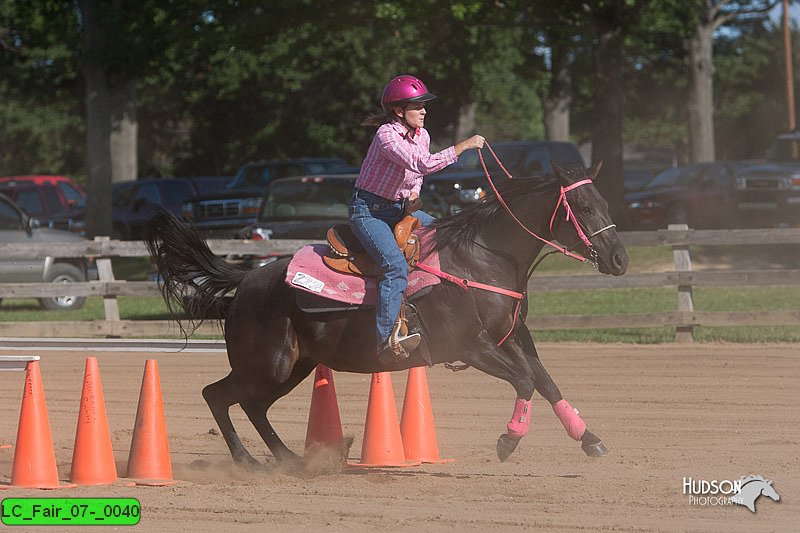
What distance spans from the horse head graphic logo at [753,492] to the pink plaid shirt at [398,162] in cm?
258

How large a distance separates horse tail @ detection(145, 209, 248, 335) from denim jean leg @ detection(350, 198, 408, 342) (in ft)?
4.29

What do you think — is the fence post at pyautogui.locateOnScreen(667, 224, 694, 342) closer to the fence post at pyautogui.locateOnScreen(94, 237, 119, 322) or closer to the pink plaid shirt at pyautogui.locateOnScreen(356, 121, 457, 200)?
the fence post at pyautogui.locateOnScreen(94, 237, 119, 322)

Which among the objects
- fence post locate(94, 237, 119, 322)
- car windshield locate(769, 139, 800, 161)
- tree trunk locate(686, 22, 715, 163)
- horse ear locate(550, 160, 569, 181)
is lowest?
fence post locate(94, 237, 119, 322)

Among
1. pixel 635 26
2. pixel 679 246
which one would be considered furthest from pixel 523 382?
pixel 635 26

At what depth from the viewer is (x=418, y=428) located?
28.3 ft

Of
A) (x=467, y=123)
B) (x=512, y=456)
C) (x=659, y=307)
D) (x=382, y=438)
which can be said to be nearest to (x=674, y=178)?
(x=659, y=307)

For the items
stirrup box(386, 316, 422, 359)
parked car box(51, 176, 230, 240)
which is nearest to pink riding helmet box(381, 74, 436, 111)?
stirrup box(386, 316, 422, 359)

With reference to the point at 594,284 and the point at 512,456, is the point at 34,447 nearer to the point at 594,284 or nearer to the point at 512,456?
the point at 512,456

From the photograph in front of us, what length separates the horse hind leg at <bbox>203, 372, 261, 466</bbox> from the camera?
8180 millimetres

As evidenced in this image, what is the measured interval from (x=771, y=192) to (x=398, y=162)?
18.8 metres

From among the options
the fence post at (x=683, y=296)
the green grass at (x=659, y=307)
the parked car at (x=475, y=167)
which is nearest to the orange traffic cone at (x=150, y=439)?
the green grass at (x=659, y=307)

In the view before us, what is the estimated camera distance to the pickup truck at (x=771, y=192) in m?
24.1

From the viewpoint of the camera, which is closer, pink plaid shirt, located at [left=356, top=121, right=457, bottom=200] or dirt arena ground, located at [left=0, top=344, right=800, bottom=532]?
dirt arena ground, located at [left=0, top=344, right=800, bottom=532]

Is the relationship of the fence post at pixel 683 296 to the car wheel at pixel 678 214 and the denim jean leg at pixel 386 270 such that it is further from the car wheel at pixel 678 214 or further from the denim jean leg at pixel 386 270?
the car wheel at pixel 678 214
